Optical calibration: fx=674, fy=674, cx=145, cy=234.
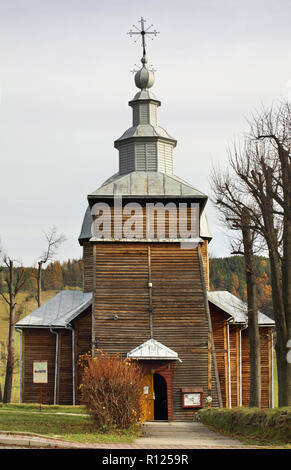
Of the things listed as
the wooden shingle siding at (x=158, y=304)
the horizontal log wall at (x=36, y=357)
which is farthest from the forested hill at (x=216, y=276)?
the wooden shingle siding at (x=158, y=304)

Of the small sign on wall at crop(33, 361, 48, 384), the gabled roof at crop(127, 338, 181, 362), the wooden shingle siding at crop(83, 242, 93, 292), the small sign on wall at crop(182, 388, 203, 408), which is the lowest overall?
the small sign on wall at crop(182, 388, 203, 408)

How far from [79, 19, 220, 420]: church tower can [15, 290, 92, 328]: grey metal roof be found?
10.0 ft

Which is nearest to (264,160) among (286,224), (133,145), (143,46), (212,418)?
(286,224)

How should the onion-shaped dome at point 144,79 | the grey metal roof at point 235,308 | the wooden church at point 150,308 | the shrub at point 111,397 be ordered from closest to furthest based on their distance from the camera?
1. the shrub at point 111,397
2. the wooden church at point 150,308
3. the grey metal roof at point 235,308
4. the onion-shaped dome at point 144,79

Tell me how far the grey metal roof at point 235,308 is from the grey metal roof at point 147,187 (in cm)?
532

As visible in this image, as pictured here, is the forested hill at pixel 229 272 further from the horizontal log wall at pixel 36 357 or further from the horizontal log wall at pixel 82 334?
the horizontal log wall at pixel 82 334

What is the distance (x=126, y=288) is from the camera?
1164 inches

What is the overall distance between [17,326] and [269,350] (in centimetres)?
1319

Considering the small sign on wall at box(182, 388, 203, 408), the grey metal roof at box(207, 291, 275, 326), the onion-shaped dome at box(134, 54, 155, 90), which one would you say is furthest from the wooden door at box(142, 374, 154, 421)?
the onion-shaped dome at box(134, 54, 155, 90)

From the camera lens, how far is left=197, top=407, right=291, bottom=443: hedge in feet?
49.3

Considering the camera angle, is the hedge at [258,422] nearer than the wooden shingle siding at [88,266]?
Yes

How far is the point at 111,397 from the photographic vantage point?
17.9 m

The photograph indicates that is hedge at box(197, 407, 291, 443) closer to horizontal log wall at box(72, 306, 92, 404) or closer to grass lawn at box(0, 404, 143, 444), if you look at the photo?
grass lawn at box(0, 404, 143, 444)

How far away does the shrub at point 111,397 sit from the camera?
1773 centimetres
